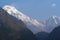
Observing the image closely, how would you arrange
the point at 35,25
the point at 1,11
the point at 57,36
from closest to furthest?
the point at 1,11, the point at 57,36, the point at 35,25

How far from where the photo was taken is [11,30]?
181 inches

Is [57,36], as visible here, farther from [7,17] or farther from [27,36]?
[7,17]

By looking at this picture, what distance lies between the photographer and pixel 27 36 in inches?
190

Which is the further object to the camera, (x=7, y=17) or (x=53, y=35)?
(x=53, y=35)

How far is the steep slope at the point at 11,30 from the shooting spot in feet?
14.6

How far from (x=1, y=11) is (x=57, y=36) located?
66.2 inches

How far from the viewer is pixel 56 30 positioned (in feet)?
18.7

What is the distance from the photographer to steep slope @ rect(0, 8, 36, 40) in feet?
14.6

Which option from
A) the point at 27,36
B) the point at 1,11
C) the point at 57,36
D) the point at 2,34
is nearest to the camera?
the point at 2,34

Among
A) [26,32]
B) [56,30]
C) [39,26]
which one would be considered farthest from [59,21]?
[26,32]

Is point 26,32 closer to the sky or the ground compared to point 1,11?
closer to the ground

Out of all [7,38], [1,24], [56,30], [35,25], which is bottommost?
[7,38]

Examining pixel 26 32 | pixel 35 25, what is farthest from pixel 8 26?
pixel 35 25

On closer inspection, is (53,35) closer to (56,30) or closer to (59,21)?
(56,30)
